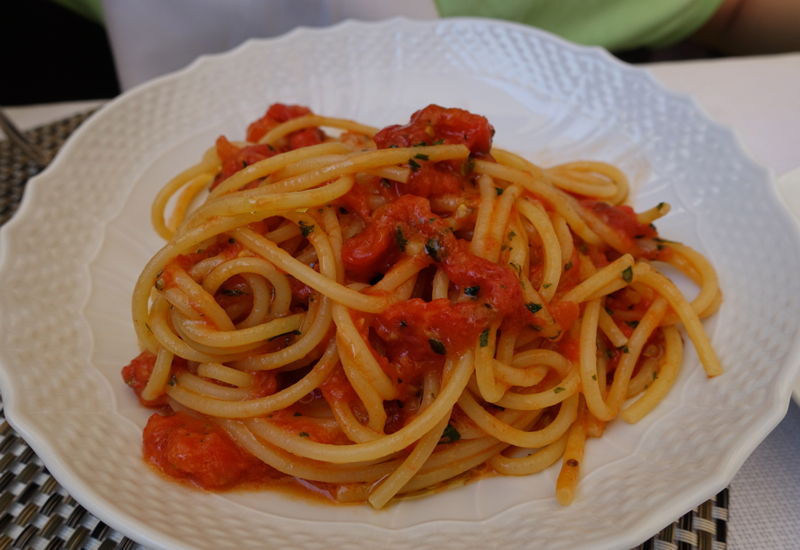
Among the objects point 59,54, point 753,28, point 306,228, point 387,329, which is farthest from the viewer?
point 59,54

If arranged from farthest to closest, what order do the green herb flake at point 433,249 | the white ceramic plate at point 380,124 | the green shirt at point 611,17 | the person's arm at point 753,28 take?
1. the person's arm at point 753,28
2. the green shirt at point 611,17
3. the green herb flake at point 433,249
4. the white ceramic plate at point 380,124

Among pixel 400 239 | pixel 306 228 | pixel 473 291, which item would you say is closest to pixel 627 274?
pixel 473 291

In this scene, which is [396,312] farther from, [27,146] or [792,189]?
[27,146]

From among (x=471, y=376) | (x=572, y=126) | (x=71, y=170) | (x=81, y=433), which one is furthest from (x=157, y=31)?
(x=471, y=376)

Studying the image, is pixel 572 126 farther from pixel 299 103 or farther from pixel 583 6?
pixel 583 6

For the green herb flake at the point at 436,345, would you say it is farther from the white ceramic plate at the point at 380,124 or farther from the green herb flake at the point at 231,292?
the green herb flake at the point at 231,292

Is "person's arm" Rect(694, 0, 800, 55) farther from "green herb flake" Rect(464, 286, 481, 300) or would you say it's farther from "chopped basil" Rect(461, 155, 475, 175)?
"green herb flake" Rect(464, 286, 481, 300)

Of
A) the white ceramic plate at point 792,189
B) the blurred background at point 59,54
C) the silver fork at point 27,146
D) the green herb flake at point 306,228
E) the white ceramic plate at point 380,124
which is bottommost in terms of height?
the blurred background at point 59,54

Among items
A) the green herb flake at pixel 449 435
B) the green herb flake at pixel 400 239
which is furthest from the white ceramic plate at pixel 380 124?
the green herb flake at pixel 400 239
